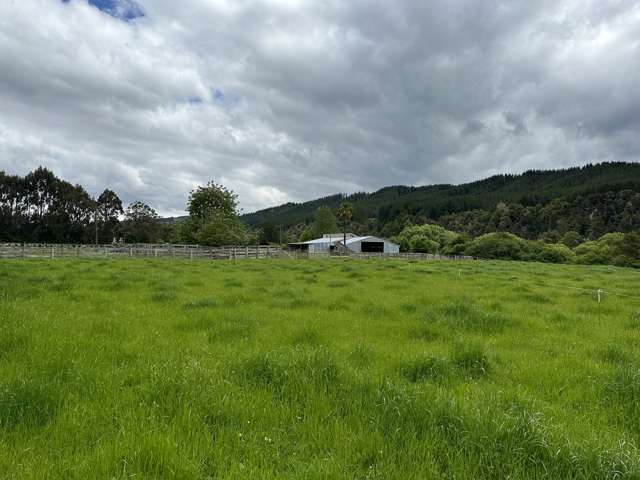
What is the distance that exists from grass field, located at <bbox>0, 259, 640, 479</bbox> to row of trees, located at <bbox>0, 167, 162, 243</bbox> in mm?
93398

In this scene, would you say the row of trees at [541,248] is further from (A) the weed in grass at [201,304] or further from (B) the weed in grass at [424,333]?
(A) the weed in grass at [201,304]

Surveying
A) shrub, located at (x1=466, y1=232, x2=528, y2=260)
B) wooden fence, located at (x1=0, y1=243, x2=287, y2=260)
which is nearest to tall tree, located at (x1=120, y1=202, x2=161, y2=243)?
wooden fence, located at (x1=0, y1=243, x2=287, y2=260)

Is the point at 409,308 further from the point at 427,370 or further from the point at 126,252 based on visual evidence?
the point at 126,252

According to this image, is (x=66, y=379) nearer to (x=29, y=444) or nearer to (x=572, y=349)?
(x=29, y=444)

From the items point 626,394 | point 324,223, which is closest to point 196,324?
point 626,394

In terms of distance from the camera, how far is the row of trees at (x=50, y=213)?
82.8 meters

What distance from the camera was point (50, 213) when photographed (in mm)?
86500

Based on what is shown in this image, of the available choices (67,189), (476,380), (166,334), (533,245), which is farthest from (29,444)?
(67,189)

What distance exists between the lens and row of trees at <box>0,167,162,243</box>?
8275cm

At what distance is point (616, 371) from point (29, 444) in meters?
7.97

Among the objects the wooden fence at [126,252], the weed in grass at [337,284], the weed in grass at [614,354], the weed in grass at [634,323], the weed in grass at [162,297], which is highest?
the wooden fence at [126,252]

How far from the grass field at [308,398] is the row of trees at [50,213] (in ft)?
306

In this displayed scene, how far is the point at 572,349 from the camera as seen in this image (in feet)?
25.8

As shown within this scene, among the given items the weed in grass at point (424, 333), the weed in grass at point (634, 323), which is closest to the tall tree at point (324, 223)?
the weed in grass at point (634, 323)
